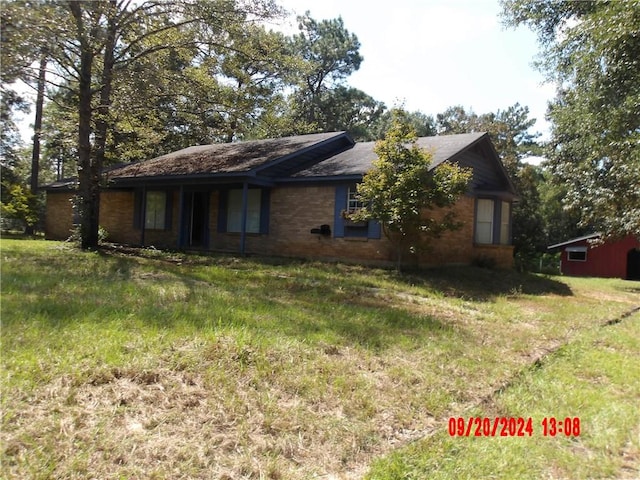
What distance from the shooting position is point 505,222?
1744 centimetres

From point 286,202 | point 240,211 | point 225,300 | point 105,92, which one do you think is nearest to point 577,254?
point 286,202

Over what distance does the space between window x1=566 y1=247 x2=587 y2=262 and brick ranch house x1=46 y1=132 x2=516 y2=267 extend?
16923 millimetres

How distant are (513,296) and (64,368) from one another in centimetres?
1011

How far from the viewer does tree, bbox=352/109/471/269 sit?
37.2ft

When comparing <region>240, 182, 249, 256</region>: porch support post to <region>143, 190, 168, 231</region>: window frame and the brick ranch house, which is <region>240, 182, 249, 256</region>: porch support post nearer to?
the brick ranch house

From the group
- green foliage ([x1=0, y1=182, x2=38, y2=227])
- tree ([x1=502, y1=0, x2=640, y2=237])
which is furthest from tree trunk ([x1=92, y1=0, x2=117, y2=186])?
tree ([x1=502, y1=0, x2=640, y2=237])

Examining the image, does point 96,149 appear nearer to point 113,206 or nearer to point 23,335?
point 113,206

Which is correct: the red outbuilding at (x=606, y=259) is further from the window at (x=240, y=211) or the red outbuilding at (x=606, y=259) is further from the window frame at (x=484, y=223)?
the window at (x=240, y=211)

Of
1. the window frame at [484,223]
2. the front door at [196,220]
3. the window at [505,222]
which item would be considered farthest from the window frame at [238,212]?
the window at [505,222]

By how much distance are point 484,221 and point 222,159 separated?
973 cm

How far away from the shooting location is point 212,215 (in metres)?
17.2

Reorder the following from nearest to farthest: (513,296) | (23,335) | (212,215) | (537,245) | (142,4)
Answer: (23,335) → (513,296) → (142,4) → (212,215) → (537,245)

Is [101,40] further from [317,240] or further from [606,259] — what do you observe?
[606,259]

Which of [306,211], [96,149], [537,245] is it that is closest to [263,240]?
[306,211]
